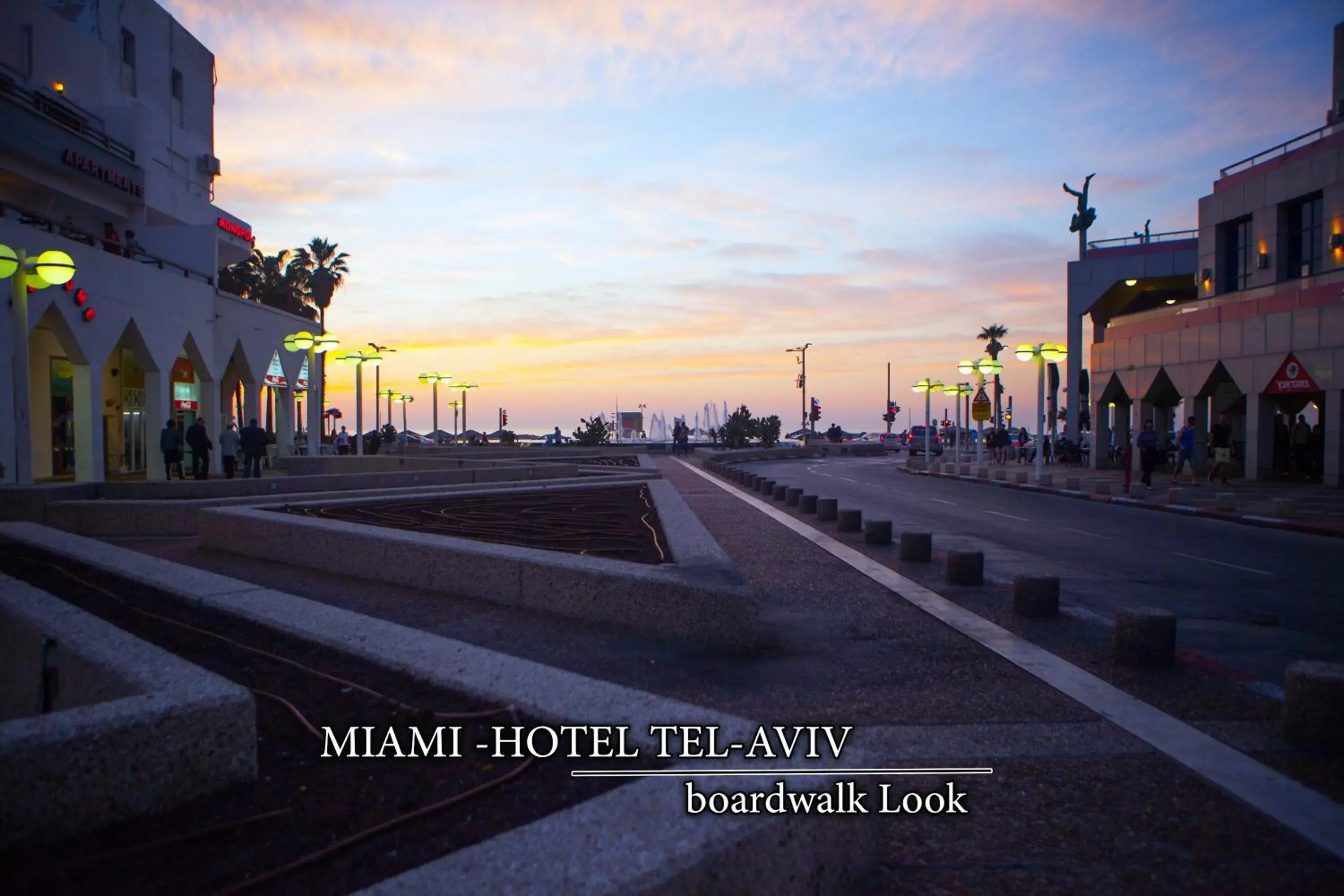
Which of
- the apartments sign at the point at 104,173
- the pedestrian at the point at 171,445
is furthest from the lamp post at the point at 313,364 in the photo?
the pedestrian at the point at 171,445

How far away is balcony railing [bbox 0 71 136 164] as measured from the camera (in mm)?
22625

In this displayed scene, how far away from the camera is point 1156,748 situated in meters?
5.03

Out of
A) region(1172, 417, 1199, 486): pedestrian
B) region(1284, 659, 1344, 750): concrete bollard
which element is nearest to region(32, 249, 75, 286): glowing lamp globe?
region(1284, 659, 1344, 750): concrete bollard

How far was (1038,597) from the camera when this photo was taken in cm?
855

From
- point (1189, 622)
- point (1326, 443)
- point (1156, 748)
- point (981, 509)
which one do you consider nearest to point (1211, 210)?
point (1326, 443)

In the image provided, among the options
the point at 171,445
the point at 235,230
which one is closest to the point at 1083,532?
the point at 171,445

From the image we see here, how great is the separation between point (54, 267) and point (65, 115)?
1119cm

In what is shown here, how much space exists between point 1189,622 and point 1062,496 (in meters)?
18.6

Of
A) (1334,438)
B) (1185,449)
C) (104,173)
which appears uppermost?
(104,173)

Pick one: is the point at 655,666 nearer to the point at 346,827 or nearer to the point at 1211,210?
the point at 346,827

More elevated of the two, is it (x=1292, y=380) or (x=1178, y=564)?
(x=1292, y=380)

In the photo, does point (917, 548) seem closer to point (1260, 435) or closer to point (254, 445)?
point (254, 445)

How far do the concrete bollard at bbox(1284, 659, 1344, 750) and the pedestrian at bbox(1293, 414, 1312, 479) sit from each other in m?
29.0

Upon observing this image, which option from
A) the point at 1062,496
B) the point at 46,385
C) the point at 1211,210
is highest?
the point at 1211,210
